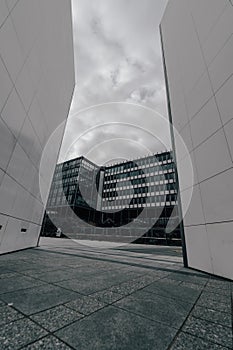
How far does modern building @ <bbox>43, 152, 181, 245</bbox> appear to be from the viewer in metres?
54.0

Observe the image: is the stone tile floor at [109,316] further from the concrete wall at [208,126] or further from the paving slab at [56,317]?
the concrete wall at [208,126]

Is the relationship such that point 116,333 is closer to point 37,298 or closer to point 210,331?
point 210,331

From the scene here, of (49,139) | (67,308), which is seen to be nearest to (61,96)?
(49,139)

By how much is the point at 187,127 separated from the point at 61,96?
9.49 meters

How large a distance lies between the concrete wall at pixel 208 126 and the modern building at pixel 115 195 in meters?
42.4

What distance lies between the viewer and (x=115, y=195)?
66.6m

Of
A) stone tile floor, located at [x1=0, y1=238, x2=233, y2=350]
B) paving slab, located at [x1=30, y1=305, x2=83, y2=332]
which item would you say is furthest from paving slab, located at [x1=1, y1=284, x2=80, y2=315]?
paving slab, located at [x1=30, y1=305, x2=83, y2=332]

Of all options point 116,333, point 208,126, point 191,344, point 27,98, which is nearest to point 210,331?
point 191,344

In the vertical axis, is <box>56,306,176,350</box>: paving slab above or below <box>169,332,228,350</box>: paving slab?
above

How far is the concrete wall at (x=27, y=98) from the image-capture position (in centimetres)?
554

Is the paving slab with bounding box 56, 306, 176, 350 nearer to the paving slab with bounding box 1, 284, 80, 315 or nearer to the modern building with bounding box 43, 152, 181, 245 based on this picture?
the paving slab with bounding box 1, 284, 80, 315

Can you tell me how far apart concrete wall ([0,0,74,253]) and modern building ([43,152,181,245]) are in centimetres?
4372

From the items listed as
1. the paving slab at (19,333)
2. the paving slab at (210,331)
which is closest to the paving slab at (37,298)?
the paving slab at (19,333)

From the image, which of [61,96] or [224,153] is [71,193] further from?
[224,153]
